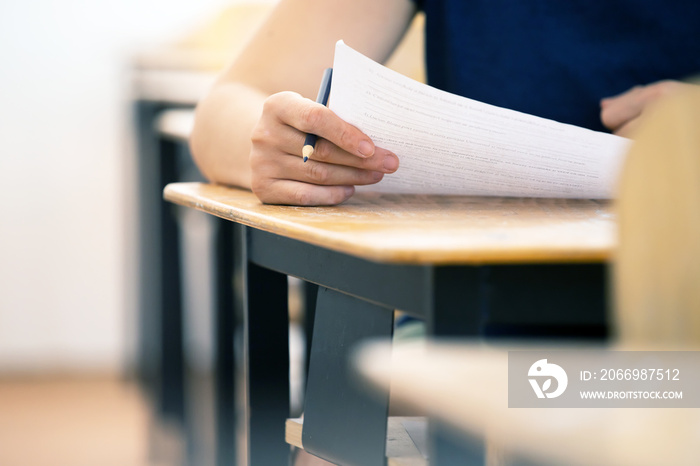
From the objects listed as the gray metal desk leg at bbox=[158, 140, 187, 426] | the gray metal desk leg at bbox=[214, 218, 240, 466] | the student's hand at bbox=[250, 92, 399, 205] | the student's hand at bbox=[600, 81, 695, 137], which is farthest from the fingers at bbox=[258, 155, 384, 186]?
the gray metal desk leg at bbox=[158, 140, 187, 426]

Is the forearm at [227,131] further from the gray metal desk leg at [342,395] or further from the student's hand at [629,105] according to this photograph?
the student's hand at [629,105]

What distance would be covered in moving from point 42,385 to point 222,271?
1.37 metres

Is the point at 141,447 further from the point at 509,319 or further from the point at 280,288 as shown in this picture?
the point at 509,319

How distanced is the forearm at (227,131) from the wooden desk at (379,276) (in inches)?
1.0

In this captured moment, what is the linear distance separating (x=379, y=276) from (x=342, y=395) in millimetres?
138

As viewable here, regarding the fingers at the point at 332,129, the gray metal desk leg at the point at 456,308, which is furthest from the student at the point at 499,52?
the gray metal desk leg at the point at 456,308

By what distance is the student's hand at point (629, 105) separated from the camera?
792 millimetres

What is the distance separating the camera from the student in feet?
2.86

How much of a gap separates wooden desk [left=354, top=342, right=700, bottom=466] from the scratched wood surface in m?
0.06

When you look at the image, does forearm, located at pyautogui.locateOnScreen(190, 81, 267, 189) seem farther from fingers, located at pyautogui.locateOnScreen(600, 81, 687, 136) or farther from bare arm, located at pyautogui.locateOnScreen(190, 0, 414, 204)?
fingers, located at pyautogui.locateOnScreen(600, 81, 687, 136)

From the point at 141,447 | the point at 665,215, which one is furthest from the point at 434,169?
the point at 141,447

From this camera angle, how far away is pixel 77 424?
2.25 metres

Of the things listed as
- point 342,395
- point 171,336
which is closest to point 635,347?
point 342,395

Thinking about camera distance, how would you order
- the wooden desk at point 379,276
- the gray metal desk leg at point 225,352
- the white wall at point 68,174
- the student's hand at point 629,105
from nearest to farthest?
the wooden desk at point 379,276 → the student's hand at point 629,105 → the gray metal desk leg at point 225,352 → the white wall at point 68,174
